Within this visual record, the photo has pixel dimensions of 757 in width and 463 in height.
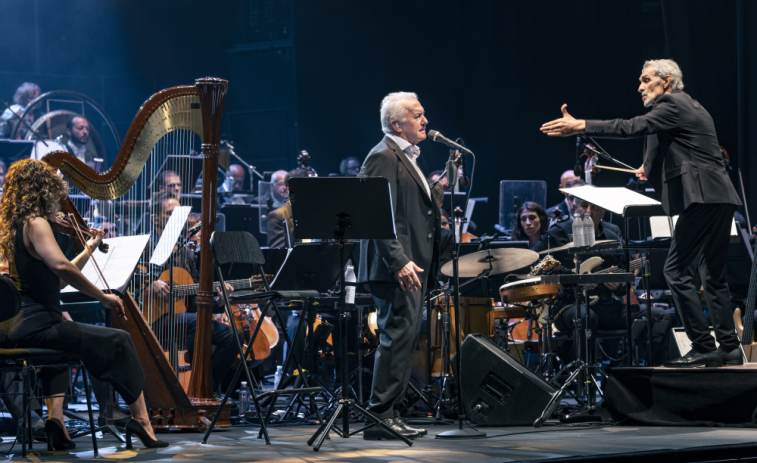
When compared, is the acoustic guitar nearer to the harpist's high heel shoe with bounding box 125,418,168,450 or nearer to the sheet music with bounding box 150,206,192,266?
the sheet music with bounding box 150,206,192,266

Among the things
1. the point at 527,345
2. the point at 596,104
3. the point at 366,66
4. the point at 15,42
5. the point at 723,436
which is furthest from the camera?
the point at 15,42

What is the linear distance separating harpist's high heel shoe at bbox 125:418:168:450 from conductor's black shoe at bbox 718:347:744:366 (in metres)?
3.04

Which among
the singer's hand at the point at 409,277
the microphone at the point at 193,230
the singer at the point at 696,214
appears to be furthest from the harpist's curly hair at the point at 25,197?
the singer at the point at 696,214

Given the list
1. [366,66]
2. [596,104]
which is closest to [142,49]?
[366,66]

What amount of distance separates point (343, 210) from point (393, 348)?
2.57 feet

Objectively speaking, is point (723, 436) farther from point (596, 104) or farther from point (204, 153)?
point (596, 104)

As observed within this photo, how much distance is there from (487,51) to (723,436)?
7.09 m

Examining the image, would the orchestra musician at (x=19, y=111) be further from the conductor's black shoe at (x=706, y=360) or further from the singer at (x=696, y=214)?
the conductor's black shoe at (x=706, y=360)

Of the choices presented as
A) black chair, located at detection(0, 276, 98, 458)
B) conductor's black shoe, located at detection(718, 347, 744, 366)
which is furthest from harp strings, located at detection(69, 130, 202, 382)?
conductor's black shoe, located at detection(718, 347, 744, 366)

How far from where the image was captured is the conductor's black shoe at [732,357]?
14.7ft

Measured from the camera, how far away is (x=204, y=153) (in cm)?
459

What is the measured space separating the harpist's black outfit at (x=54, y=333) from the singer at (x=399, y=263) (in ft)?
3.94

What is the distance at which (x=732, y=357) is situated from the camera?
177 inches

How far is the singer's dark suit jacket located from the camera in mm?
4316
